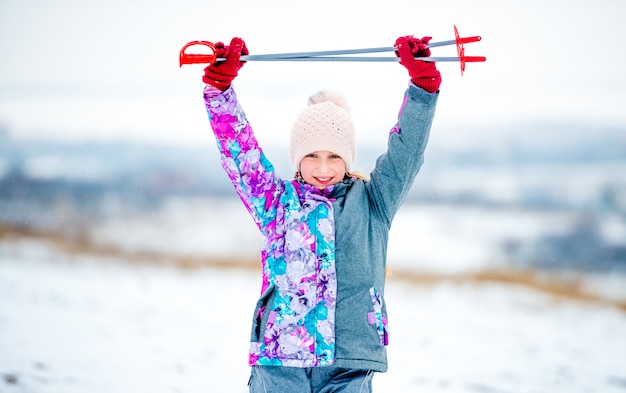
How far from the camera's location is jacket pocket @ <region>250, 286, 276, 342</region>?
2062mm

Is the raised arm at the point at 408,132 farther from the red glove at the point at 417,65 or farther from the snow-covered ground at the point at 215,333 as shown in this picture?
the snow-covered ground at the point at 215,333

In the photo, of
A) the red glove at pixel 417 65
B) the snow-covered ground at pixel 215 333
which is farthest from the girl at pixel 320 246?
the snow-covered ground at pixel 215 333

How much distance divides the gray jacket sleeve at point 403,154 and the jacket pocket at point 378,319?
0.29 m

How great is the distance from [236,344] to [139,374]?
957mm

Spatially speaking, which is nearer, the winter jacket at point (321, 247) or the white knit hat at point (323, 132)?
the winter jacket at point (321, 247)

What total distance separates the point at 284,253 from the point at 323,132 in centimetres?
46

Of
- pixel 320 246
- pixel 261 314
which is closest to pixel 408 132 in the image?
pixel 320 246

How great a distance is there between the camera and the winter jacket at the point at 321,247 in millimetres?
2023

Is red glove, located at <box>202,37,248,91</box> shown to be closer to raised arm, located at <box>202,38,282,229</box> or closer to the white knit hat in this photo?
raised arm, located at <box>202,38,282,229</box>

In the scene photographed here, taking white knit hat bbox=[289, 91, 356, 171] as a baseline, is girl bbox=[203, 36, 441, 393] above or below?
below

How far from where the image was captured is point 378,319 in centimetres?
205

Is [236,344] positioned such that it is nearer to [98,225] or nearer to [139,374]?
[139,374]

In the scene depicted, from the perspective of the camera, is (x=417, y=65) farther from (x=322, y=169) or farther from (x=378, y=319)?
(x=378, y=319)

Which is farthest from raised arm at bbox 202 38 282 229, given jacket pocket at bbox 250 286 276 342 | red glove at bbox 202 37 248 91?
jacket pocket at bbox 250 286 276 342
